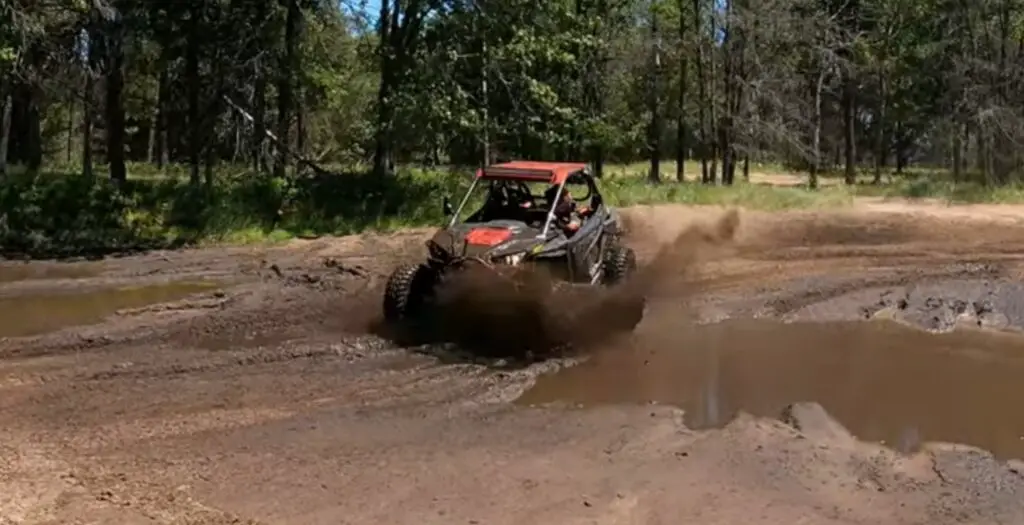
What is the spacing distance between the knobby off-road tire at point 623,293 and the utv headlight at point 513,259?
1.66 m

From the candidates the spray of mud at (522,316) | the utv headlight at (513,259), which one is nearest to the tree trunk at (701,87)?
the spray of mud at (522,316)

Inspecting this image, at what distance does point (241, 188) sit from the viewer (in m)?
23.3

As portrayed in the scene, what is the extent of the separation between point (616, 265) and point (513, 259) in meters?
2.89

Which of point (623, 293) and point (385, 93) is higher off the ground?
point (385, 93)

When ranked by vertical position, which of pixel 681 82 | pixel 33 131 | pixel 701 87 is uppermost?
pixel 681 82

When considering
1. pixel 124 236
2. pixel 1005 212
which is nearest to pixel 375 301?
pixel 124 236

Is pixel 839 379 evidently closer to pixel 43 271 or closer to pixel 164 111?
pixel 43 271

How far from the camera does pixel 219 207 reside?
889 inches

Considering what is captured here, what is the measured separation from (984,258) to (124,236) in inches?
647

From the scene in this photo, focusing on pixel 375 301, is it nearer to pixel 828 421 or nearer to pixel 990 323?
pixel 828 421

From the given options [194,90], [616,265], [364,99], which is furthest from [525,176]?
[364,99]

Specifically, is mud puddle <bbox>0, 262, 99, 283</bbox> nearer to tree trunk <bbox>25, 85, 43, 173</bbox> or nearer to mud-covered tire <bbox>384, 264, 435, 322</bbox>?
mud-covered tire <bbox>384, 264, 435, 322</bbox>

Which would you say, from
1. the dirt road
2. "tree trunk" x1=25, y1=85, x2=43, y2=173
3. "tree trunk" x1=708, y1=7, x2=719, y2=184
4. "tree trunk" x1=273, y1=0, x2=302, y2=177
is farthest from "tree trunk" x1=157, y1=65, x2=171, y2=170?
"tree trunk" x1=708, y1=7, x2=719, y2=184

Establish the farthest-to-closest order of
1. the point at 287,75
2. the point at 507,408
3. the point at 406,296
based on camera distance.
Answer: the point at 287,75
the point at 406,296
the point at 507,408
